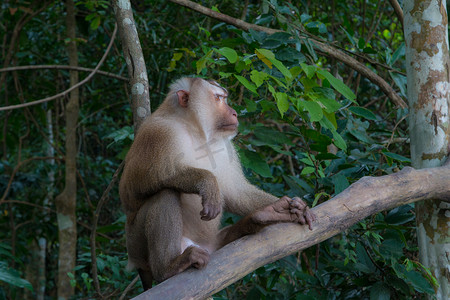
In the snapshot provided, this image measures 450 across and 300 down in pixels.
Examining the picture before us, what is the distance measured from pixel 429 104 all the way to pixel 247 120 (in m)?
1.53

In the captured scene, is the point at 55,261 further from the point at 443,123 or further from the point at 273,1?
the point at 443,123

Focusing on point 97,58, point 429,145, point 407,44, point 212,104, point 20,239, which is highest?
point 407,44

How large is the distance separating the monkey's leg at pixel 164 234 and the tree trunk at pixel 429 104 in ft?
5.57

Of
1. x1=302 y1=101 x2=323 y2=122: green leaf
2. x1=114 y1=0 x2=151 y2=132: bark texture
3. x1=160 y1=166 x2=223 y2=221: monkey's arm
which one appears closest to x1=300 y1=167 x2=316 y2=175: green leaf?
x1=302 y1=101 x2=323 y2=122: green leaf

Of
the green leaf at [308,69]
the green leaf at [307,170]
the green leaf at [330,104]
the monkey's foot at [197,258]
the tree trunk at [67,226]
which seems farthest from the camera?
the tree trunk at [67,226]

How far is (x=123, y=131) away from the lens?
4004 millimetres

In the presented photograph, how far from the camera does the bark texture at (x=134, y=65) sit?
3.66m

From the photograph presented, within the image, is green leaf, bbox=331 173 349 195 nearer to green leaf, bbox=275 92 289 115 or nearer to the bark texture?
green leaf, bbox=275 92 289 115

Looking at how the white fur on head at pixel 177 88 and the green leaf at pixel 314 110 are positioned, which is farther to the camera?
the white fur on head at pixel 177 88

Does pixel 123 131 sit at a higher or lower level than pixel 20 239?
higher

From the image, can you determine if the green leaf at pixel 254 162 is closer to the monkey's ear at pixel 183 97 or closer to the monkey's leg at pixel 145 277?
the monkey's ear at pixel 183 97

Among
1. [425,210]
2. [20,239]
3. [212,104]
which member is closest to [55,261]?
[20,239]

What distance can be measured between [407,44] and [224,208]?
68.8 inches

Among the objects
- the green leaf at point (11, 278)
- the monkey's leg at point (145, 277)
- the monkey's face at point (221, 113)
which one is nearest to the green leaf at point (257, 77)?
the monkey's face at point (221, 113)
